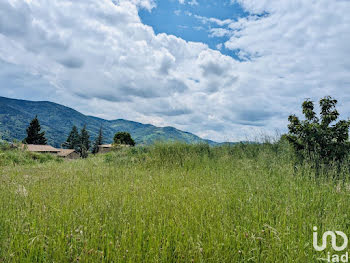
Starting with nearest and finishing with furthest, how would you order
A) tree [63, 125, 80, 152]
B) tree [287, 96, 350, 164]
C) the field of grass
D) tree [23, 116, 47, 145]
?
the field of grass < tree [287, 96, 350, 164] < tree [23, 116, 47, 145] < tree [63, 125, 80, 152]

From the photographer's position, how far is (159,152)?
10641mm

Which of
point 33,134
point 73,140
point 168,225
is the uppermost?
point 33,134

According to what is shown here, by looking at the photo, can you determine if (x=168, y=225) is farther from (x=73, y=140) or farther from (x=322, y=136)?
(x=73, y=140)

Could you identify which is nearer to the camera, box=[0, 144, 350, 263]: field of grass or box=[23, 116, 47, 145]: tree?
box=[0, 144, 350, 263]: field of grass

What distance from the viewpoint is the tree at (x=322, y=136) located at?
283 inches

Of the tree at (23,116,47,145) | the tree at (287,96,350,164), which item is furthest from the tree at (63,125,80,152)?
the tree at (287,96,350,164)

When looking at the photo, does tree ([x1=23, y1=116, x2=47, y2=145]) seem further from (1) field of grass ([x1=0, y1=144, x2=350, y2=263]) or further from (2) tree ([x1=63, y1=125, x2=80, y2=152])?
(1) field of grass ([x1=0, y1=144, x2=350, y2=263])

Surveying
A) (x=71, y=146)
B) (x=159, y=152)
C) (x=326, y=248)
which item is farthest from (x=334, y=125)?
(x=71, y=146)

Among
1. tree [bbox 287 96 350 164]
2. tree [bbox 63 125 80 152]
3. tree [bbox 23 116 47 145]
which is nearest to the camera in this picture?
tree [bbox 287 96 350 164]

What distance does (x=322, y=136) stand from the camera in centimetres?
730

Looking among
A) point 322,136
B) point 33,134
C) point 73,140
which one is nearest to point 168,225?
point 322,136

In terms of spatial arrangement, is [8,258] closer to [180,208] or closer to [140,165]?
[180,208]

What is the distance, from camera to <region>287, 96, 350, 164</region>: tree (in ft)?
23.6

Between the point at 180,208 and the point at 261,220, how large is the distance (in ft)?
4.35
